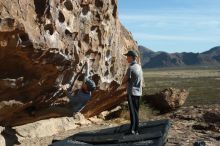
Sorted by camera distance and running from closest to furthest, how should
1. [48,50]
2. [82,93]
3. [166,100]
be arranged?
1. [48,50]
2. [82,93]
3. [166,100]

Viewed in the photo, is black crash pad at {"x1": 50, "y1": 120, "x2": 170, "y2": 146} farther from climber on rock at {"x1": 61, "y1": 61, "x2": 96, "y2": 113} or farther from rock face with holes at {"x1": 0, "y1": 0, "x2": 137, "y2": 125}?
rock face with holes at {"x1": 0, "y1": 0, "x2": 137, "y2": 125}

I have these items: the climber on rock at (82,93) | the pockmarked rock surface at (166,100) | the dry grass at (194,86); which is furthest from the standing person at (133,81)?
the dry grass at (194,86)

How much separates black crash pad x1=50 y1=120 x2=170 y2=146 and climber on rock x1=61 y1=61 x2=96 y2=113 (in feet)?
2.42

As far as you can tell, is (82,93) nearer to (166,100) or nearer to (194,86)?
(166,100)

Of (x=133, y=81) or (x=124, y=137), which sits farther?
(x=124, y=137)

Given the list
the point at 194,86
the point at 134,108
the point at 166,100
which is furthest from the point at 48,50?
the point at 194,86

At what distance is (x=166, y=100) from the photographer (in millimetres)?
19172

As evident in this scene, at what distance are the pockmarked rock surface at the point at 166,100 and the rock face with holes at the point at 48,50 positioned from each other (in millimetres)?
5429

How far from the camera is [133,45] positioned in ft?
54.1

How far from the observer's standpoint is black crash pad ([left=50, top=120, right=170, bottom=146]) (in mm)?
10379

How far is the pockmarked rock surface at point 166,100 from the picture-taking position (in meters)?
19.2

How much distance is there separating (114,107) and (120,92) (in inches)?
72.3

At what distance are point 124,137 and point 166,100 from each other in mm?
8564

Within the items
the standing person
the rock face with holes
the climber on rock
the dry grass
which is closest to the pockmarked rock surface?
the rock face with holes
